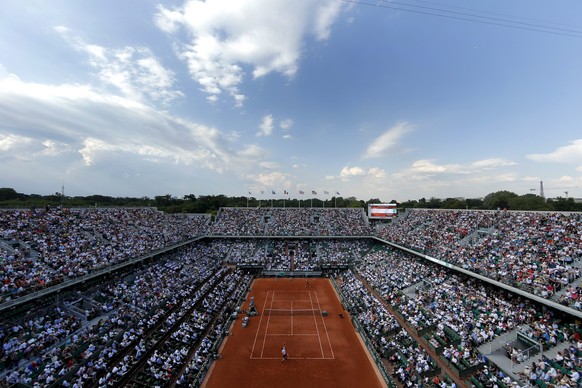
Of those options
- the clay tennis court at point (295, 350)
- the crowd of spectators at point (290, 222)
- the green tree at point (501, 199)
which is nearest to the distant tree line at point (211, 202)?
the green tree at point (501, 199)

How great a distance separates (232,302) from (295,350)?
10.7 meters

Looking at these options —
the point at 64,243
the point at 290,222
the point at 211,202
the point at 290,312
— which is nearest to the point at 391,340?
the point at 290,312

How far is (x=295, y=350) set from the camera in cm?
2308

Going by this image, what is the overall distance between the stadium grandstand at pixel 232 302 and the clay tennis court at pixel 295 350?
1196mm

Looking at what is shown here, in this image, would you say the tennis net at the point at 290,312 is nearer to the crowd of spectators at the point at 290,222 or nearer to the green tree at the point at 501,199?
the crowd of spectators at the point at 290,222

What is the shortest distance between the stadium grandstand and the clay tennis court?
3.92ft

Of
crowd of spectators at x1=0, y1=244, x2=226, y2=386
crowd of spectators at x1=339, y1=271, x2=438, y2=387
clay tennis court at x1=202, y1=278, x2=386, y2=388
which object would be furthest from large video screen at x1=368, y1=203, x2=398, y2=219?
crowd of spectators at x1=0, y1=244, x2=226, y2=386

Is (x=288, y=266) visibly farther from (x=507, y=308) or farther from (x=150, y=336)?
(x=507, y=308)

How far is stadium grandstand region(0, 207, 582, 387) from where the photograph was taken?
17172 millimetres

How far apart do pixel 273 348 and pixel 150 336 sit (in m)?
9.58

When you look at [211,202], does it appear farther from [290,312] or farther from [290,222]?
[290,312]

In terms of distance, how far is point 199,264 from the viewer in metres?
40.0

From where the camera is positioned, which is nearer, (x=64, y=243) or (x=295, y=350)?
(x=295, y=350)

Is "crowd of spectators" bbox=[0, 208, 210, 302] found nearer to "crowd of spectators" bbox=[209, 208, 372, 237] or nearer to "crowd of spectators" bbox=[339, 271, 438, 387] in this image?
"crowd of spectators" bbox=[209, 208, 372, 237]
